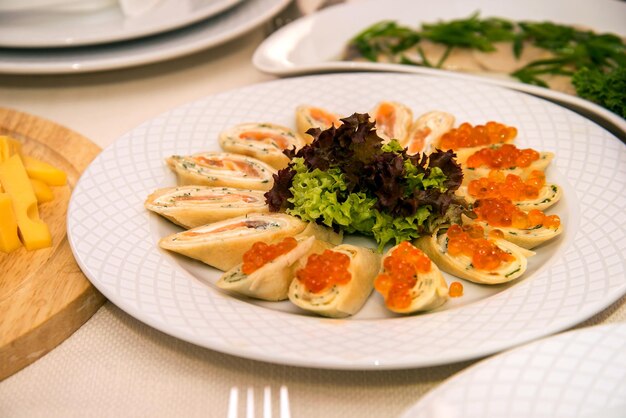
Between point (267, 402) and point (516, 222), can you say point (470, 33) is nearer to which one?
point (516, 222)

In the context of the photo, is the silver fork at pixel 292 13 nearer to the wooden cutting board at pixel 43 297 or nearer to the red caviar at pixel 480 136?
the red caviar at pixel 480 136

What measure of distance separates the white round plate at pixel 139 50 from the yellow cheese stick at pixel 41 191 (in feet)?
2.51

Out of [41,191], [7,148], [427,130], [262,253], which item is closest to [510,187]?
[427,130]

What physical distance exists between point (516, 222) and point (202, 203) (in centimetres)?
102

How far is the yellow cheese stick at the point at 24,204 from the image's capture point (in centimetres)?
218

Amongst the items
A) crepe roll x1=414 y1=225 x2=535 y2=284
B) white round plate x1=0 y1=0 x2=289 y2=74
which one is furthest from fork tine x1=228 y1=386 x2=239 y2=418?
white round plate x1=0 y1=0 x2=289 y2=74

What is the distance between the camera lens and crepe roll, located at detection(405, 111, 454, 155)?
2609mm

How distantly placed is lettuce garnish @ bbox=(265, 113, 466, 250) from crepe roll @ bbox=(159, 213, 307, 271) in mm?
60

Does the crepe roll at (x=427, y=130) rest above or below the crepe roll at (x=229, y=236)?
above

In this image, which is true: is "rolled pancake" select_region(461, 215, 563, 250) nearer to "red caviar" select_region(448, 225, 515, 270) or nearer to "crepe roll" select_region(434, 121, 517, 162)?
"red caviar" select_region(448, 225, 515, 270)

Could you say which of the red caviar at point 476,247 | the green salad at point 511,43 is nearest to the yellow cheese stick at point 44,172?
the red caviar at point 476,247

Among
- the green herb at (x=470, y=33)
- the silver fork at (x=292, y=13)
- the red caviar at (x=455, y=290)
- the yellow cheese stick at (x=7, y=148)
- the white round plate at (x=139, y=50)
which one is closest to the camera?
the red caviar at (x=455, y=290)

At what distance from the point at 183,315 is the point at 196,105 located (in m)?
1.21

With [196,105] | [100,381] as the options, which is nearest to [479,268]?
[100,381]
